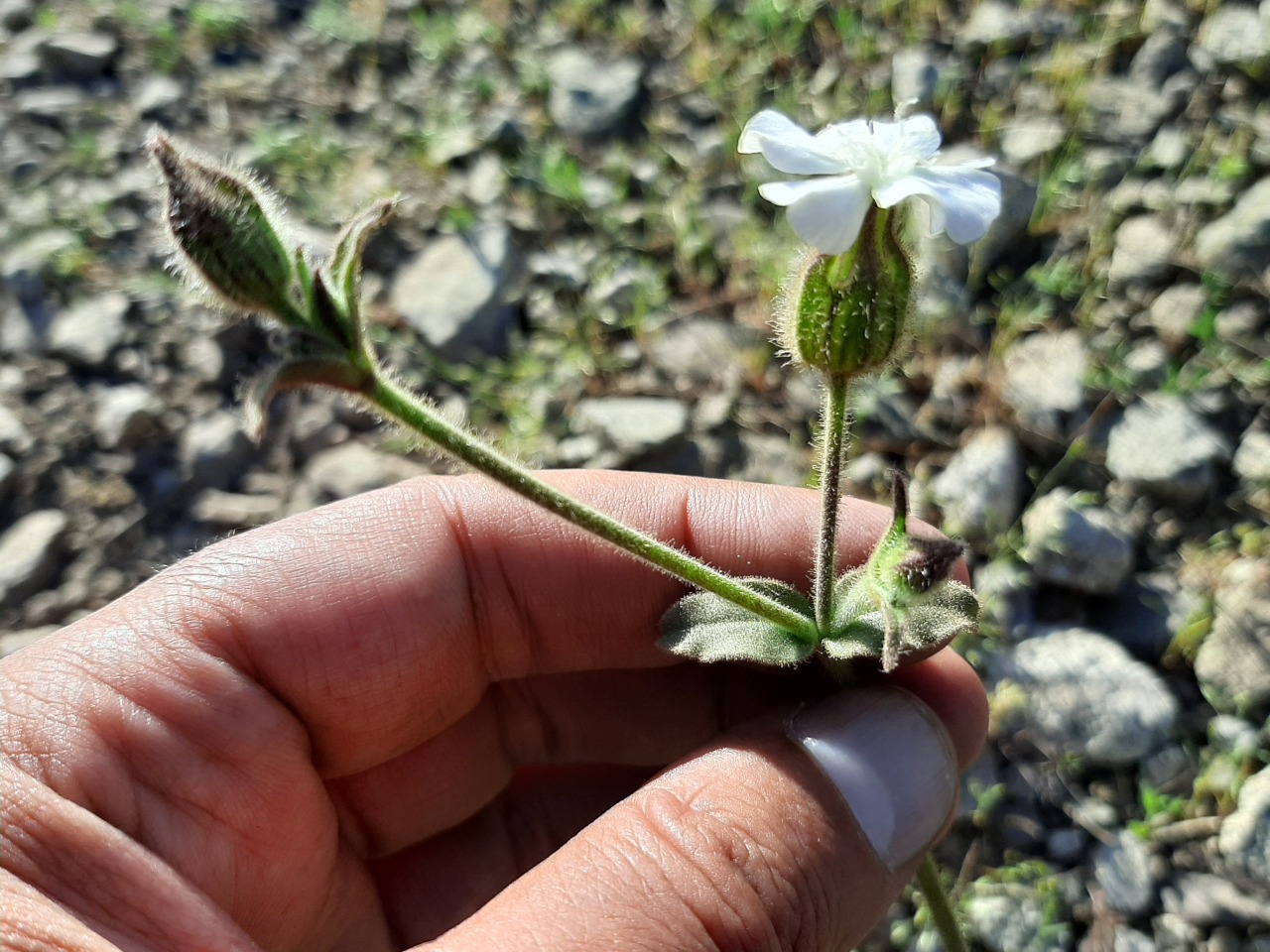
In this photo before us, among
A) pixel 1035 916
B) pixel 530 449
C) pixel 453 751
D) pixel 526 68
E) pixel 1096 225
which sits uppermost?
pixel 526 68

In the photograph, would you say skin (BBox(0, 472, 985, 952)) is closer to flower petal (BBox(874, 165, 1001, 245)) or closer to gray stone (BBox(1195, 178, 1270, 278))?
flower petal (BBox(874, 165, 1001, 245))

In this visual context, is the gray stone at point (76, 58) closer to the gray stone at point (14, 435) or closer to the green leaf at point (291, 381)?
the gray stone at point (14, 435)

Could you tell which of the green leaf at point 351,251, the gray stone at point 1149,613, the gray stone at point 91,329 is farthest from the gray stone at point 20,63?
the gray stone at point 1149,613

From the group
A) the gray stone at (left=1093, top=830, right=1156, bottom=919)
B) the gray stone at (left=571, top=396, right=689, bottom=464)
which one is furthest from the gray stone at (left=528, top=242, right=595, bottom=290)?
the gray stone at (left=1093, top=830, right=1156, bottom=919)

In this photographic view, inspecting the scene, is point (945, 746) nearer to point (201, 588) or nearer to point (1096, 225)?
point (201, 588)

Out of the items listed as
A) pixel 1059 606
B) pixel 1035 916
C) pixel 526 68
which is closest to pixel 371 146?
pixel 526 68

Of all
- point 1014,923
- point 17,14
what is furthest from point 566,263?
point 17,14
